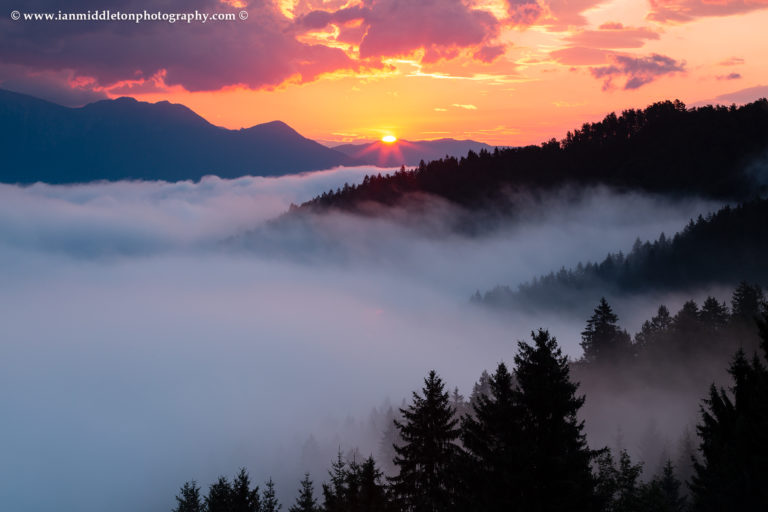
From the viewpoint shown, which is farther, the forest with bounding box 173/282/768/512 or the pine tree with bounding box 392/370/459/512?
the pine tree with bounding box 392/370/459/512

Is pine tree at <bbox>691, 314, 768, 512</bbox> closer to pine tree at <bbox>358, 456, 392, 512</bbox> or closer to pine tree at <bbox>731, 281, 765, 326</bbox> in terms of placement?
pine tree at <bbox>358, 456, 392, 512</bbox>

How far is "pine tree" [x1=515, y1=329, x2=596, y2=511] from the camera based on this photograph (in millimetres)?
15539

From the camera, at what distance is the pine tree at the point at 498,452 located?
15664 mm

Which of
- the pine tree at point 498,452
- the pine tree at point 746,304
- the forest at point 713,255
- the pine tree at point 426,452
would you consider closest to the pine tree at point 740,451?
the pine tree at point 498,452

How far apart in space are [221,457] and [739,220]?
528 ft

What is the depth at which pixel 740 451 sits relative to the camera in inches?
749

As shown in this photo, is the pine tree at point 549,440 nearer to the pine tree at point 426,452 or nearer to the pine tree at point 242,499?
the pine tree at point 426,452

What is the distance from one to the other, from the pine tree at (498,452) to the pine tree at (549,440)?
23cm

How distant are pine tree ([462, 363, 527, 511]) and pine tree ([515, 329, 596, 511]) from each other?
0.23m

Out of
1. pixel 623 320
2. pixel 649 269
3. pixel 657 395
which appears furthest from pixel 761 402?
pixel 649 269

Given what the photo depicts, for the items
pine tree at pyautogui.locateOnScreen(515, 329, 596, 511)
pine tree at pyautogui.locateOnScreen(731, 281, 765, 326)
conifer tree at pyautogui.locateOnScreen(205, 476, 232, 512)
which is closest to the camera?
pine tree at pyautogui.locateOnScreen(515, 329, 596, 511)

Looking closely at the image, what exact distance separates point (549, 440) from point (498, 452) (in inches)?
54.7

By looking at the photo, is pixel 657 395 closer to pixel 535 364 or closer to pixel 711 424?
pixel 711 424

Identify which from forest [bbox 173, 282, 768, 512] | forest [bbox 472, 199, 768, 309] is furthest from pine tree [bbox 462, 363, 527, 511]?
forest [bbox 472, 199, 768, 309]
